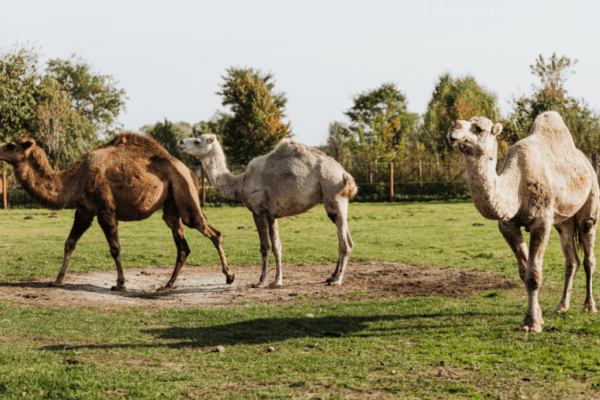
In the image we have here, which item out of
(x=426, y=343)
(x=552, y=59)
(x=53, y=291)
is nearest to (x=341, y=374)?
(x=426, y=343)

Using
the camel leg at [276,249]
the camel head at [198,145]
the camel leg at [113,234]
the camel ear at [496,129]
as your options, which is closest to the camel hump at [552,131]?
the camel ear at [496,129]

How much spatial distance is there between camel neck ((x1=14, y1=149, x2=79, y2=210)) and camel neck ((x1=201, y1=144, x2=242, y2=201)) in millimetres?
2276

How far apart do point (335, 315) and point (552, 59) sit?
121ft

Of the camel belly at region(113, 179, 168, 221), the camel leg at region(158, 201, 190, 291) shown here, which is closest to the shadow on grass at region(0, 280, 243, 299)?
the camel leg at region(158, 201, 190, 291)

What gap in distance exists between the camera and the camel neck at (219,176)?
10734mm

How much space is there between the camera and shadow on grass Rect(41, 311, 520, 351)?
673 centimetres

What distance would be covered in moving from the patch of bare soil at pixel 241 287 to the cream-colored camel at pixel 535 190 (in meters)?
2.06

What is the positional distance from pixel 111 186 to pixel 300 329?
452 centimetres

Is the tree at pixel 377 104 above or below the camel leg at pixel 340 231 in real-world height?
above

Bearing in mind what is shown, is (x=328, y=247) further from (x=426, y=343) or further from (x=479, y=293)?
(x=426, y=343)

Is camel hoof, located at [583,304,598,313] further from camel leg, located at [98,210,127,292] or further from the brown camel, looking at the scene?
camel leg, located at [98,210,127,292]

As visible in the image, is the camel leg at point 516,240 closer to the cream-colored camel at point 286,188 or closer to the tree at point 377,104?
the cream-colored camel at point 286,188

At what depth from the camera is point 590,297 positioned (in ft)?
26.2

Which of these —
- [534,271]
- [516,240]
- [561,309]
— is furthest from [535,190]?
[561,309]
